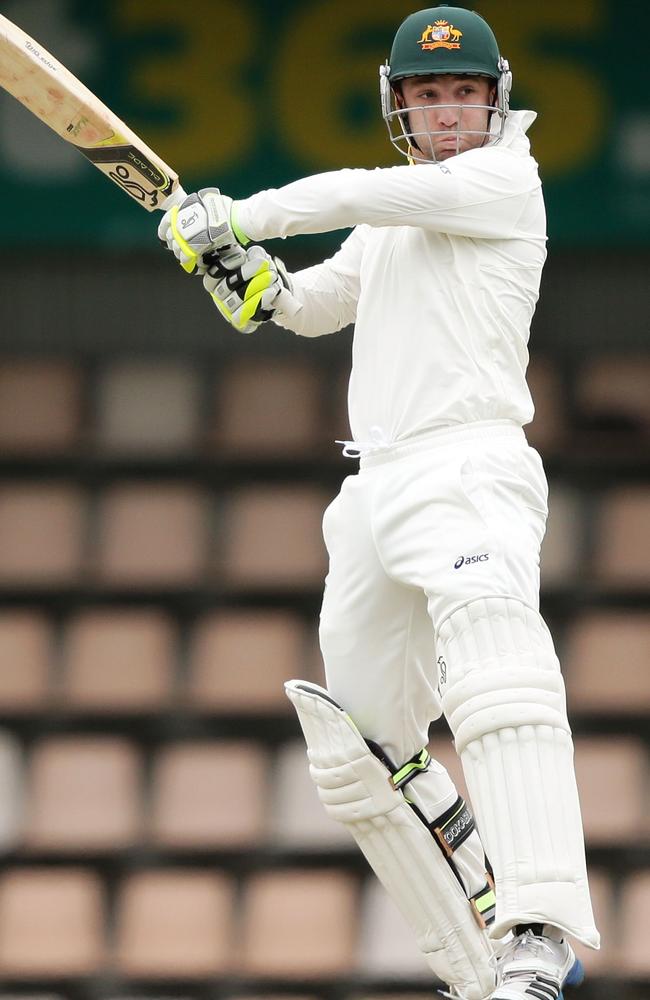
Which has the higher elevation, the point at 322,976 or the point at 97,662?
the point at 97,662

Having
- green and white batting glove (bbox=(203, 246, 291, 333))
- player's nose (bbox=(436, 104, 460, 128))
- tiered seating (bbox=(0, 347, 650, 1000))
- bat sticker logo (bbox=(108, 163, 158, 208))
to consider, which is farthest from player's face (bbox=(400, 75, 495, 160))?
tiered seating (bbox=(0, 347, 650, 1000))

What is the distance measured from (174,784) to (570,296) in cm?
137

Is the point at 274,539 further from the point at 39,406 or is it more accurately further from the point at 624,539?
the point at 624,539

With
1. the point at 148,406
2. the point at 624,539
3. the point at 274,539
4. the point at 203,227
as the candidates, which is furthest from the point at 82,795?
the point at 203,227

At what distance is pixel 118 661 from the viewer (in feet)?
13.3

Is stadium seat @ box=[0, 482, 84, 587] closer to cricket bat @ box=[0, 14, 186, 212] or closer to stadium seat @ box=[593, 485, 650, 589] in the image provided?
stadium seat @ box=[593, 485, 650, 589]

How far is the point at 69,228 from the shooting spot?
3.94 m

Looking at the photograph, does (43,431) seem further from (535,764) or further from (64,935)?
(535,764)

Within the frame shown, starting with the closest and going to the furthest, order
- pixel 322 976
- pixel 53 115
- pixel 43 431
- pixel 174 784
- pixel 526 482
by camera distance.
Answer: pixel 526 482 < pixel 53 115 < pixel 322 976 < pixel 174 784 < pixel 43 431

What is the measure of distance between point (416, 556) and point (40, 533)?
216cm

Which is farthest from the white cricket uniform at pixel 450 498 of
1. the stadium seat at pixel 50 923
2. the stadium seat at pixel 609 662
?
the stadium seat at pixel 609 662

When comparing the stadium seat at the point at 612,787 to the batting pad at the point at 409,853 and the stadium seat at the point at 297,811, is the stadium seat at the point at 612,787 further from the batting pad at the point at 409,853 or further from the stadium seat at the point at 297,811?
the batting pad at the point at 409,853

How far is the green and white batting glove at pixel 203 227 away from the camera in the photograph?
2.23 meters

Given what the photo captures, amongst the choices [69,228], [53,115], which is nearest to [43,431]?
[69,228]
